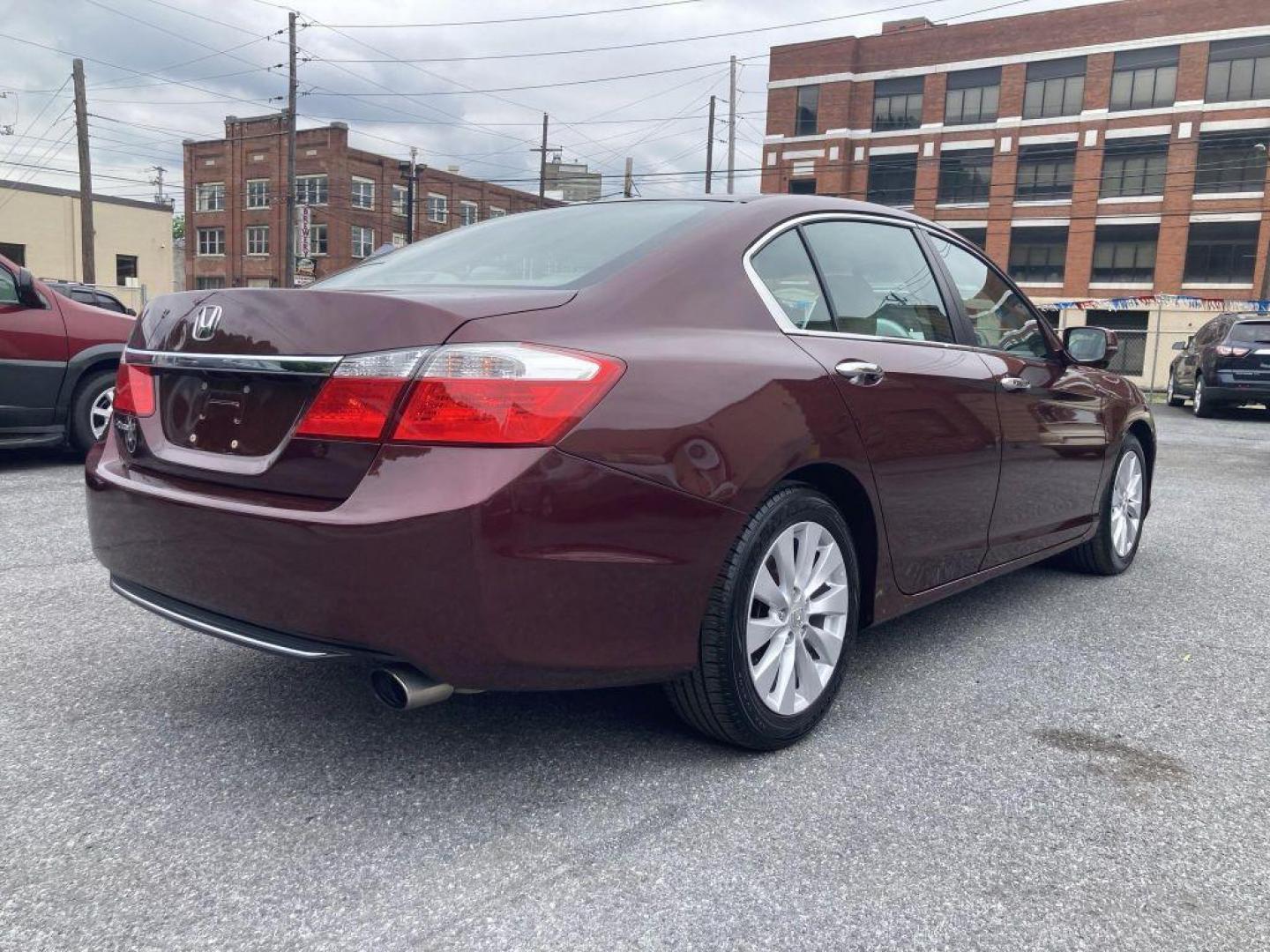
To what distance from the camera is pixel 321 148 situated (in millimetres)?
52188

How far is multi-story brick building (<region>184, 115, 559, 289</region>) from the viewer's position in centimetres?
5219

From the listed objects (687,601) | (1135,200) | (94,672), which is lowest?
(94,672)

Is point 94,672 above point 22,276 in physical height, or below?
below

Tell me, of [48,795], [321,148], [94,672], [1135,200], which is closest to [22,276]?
[94,672]

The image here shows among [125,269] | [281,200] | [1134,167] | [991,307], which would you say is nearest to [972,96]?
[1134,167]

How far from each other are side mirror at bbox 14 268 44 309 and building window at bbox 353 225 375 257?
4728 centimetres

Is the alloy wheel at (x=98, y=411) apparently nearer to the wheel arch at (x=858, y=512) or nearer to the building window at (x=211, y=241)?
the wheel arch at (x=858, y=512)

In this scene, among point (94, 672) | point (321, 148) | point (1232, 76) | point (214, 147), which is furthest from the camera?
point (214, 147)

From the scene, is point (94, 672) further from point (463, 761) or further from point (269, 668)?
point (463, 761)

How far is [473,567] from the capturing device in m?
2.12

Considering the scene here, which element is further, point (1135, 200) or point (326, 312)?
point (1135, 200)

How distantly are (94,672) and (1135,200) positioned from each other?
150 ft

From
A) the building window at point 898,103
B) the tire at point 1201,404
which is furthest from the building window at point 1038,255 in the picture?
the tire at point 1201,404

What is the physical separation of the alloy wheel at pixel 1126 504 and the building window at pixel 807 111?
45769mm
